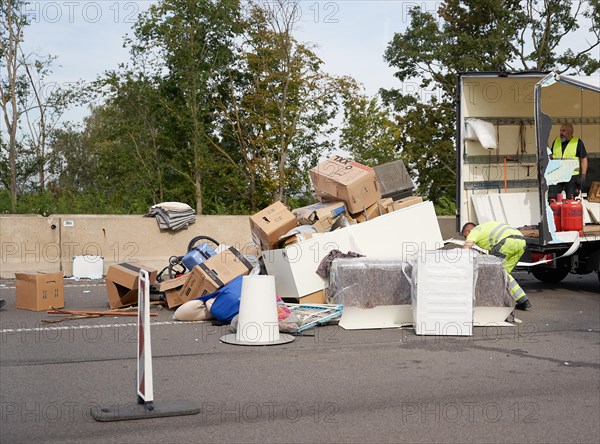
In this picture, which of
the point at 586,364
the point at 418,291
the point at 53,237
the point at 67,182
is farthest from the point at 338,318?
the point at 67,182

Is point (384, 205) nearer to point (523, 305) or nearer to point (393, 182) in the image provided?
point (393, 182)

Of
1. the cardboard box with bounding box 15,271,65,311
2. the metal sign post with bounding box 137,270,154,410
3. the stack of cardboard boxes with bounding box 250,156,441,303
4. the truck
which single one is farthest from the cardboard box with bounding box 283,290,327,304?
the metal sign post with bounding box 137,270,154,410

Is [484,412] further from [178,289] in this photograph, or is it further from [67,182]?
[67,182]

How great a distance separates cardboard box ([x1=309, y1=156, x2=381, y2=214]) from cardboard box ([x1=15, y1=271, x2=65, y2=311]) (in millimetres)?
4116

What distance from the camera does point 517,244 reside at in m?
11.6

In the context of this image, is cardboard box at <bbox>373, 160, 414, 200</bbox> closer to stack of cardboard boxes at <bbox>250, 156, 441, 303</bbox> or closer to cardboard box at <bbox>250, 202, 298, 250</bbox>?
stack of cardboard boxes at <bbox>250, 156, 441, 303</bbox>

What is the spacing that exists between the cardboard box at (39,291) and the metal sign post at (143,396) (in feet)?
18.9

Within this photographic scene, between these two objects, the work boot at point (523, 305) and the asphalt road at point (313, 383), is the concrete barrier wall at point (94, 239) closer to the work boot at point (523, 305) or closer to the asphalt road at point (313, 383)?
the asphalt road at point (313, 383)

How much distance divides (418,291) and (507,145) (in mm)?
5589

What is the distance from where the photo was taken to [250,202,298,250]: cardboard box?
1220 centimetres

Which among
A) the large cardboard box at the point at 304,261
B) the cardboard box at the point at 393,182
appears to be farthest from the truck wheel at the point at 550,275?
the large cardboard box at the point at 304,261

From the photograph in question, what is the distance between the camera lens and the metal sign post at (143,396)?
6.05 metres

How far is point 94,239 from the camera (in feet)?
52.7

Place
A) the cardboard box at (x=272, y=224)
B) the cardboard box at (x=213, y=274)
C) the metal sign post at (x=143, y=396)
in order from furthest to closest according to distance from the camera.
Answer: the cardboard box at (x=272, y=224) < the cardboard box at (x=213, y=274) < the metal sign post at (x=143, y=396)
